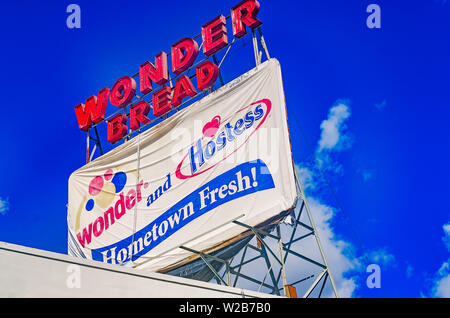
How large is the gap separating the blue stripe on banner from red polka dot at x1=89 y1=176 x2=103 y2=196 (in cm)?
238

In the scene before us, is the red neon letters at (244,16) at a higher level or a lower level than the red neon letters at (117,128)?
higher

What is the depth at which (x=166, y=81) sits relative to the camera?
20.8 meters

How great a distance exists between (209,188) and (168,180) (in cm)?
198

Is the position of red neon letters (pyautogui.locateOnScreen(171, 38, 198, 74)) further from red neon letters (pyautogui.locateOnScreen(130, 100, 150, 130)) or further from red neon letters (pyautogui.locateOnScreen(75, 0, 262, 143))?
red neon letters (pyautogui.locateOnScreen(130, 100, 150, 130))

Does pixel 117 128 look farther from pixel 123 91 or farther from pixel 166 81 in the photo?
pixel 166 81

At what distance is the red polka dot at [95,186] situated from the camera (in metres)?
19.6

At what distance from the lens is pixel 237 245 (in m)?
14.7

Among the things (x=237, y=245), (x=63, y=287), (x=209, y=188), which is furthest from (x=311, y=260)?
(x=63, y=287)

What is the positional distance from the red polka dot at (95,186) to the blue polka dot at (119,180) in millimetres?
647

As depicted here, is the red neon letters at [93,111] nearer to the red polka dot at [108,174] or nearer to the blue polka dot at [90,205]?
the red polka dot at [108,174]

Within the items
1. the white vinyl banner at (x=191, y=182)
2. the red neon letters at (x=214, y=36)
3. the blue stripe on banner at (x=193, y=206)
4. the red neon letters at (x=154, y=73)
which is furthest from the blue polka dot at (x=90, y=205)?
the red neon letters at (x=214, y=36)

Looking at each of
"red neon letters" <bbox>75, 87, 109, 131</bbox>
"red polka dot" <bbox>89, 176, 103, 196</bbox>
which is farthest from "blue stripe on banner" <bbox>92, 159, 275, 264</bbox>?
"red neon letters" <bbox>75, 87, 109, 131</bbox>

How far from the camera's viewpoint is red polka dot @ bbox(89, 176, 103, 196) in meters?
19.6

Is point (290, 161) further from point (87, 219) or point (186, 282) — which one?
point (87, 219)
